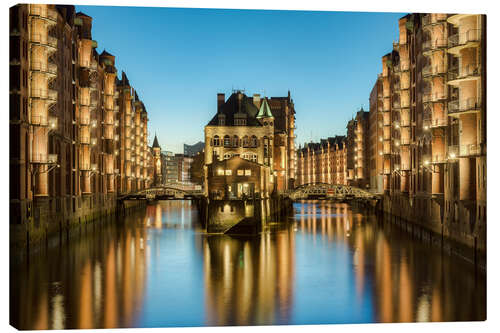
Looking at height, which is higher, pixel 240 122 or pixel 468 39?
pixel 240 122

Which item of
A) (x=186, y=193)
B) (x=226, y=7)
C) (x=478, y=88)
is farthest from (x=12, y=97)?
(x=186, y=193)

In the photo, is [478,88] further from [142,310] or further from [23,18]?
[23,18]

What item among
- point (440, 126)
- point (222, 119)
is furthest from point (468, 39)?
point (222, 119)

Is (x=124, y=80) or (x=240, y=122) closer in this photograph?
(x=240, y=122)

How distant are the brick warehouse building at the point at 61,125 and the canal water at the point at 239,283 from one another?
167 inches

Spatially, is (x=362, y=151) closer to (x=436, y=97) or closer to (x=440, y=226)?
(x=436, y=97)

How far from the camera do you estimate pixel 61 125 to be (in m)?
53.7

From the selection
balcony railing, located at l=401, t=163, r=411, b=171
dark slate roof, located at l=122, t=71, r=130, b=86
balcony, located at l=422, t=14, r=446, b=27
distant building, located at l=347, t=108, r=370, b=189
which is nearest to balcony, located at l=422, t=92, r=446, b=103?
balcony, located at l=422, t=14, r=446, b=27

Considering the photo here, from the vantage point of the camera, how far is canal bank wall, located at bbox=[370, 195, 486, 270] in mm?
33875

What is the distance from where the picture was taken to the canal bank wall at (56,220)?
1470 inches

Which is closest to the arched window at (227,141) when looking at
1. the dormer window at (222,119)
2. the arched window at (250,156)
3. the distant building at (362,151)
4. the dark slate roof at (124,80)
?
the dormer window at (222,119)

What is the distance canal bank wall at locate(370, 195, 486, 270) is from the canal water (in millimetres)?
939

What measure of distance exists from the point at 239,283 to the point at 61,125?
26718 mm

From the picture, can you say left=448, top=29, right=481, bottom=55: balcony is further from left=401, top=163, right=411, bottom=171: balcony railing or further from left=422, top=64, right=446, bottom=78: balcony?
left=401, top=163, right=411, bottom=171: balcony railing
